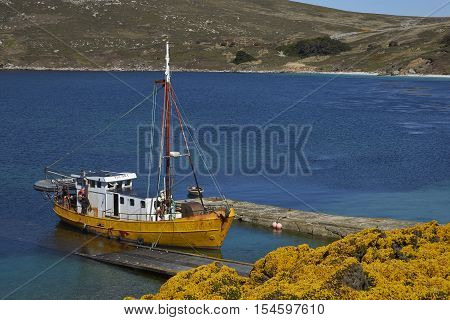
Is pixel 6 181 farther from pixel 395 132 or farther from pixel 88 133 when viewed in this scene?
pixel 395 132

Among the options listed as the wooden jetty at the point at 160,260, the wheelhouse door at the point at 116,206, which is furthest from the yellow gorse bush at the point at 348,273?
the wheelhouse door at the point at 116,206

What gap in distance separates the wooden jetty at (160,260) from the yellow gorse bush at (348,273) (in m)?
10.0

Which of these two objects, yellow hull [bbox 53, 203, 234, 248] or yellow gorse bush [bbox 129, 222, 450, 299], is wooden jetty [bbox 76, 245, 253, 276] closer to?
yellow hull [bbox 53, 203, 234, 248]

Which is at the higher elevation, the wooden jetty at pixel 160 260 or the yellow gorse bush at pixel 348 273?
the yellow gorse bush at pixel 348 273

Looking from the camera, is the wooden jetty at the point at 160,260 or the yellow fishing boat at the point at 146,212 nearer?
the wooden jetty at the point at 160,260

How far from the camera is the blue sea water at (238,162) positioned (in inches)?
1559

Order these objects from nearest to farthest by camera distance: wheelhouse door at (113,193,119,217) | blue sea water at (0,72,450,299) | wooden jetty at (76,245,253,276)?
1. wooden jetty at (76,245,253,276)
2. blue sea water at (0,72,450,299)
3. wheelhouse door at (113,193,119,217)

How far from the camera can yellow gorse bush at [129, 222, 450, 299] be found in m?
18.9

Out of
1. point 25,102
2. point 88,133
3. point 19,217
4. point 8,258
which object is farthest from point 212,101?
point 8,258

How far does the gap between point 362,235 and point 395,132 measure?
7178cm

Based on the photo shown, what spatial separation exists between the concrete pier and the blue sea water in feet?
2.90

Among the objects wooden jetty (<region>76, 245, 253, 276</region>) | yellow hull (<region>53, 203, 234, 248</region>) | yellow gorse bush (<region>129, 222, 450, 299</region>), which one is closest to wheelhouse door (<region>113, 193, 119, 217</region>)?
yellow hull (<region>53, 203, 234, 248</region>)

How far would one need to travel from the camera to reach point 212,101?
144 meters

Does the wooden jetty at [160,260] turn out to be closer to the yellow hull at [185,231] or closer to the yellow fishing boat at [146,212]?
the yellow hull at [185,231]
